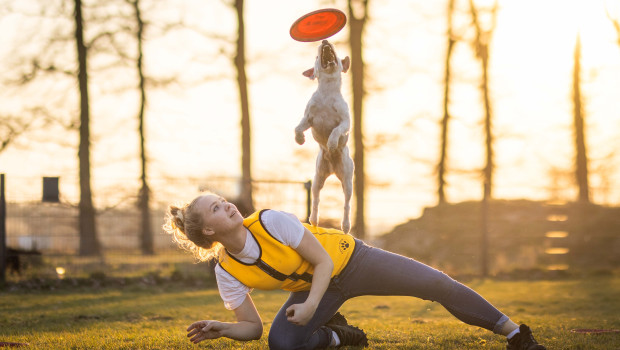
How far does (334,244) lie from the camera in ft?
13.6

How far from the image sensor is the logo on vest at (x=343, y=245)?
13.7 ft

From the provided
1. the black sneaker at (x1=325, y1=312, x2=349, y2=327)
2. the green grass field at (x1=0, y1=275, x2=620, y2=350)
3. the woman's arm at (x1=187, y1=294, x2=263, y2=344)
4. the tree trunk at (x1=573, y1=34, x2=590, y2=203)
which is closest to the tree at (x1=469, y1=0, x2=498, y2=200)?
the tree trunk at (x1=573, y1=34, x2=590, y2=203)

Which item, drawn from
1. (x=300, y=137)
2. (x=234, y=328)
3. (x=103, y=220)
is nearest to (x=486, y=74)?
(x=103, y=220)

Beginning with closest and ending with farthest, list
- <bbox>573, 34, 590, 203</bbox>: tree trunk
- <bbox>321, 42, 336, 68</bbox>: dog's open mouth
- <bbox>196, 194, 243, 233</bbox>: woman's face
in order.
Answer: <bbox>196, 194, 243, 233</bbox>: woman's face, <bbox>321, 42, 336, 68</bbox>: dog's open mouth, <bbox>573, 34, 590, 203</bbox>: tree trunk

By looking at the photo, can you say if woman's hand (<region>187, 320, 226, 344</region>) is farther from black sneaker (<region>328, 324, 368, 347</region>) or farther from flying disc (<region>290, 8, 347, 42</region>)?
flying disc (<region>290, 8, 347, 42</region>)

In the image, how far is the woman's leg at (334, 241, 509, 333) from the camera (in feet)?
13.5

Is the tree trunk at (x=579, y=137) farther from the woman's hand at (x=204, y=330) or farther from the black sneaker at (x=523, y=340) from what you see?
the woman's hand at (x=204, y=330)

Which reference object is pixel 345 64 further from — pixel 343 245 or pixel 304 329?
pixel 304 329

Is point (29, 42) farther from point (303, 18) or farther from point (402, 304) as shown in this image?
point (303, 18)

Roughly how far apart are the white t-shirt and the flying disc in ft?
4.66

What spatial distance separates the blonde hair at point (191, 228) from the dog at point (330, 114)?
1.00 m

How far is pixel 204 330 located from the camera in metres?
3.72

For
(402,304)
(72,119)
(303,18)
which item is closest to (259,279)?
(303,18)

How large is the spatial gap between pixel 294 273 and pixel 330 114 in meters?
1.19
